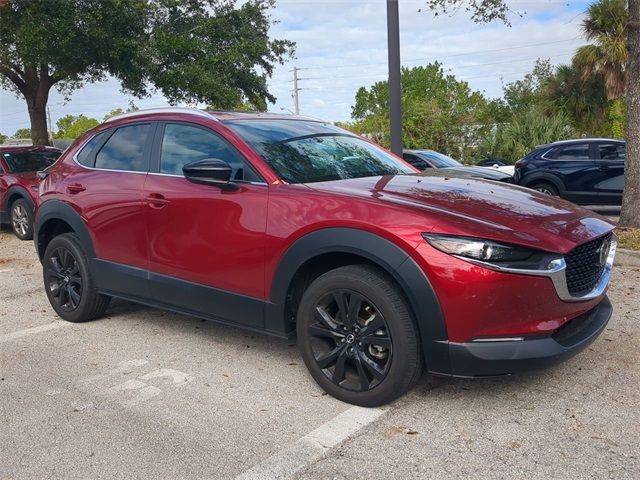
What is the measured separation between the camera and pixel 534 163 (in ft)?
39.3

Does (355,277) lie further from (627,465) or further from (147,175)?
(147,175)

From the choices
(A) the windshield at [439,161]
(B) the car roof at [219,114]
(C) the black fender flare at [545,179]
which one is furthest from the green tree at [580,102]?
(B) the car roof at [219,114]

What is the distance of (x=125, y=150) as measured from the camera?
4.81 m

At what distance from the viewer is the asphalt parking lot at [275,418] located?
2857mm

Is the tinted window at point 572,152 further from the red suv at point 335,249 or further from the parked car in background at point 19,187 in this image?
the parked car in background at point 19,187

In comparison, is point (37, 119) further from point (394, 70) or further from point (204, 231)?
point (204, 231)

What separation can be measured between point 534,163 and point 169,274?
9.56 metres

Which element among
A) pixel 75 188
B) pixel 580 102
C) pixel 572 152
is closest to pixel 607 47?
pixel 580 102

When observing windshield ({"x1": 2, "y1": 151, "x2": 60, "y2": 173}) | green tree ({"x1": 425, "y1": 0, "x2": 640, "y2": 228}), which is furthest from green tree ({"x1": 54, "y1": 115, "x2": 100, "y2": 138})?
green tree ({"x1": 425, "y1": 0, "x2": 640, "y2": 228})

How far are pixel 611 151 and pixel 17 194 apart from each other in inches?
415

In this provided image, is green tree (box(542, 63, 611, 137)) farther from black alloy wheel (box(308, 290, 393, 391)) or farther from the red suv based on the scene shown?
black alloy wheel (box(308, 290, 393, 391))

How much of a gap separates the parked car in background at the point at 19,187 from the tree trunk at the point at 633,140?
8.78 metres

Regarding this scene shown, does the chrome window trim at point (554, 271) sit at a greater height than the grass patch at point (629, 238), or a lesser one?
greater

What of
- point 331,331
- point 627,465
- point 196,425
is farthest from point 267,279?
point 627,465
